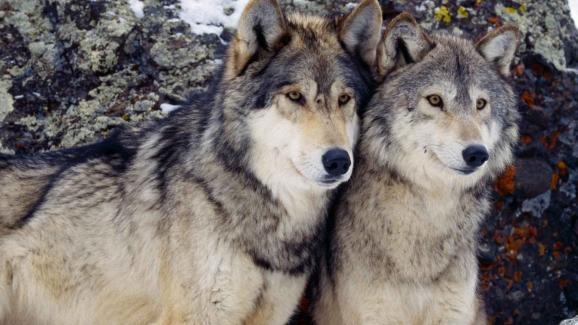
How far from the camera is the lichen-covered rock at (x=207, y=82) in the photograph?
295 inches

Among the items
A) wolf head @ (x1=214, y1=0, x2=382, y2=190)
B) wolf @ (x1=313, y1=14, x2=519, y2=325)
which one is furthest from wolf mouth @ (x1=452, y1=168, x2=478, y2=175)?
wolf head @ (x1=214, y1=0, x2=382, y2=190)

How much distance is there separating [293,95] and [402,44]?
117cm

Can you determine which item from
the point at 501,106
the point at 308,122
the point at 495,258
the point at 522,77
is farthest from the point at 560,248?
the point at 308,122

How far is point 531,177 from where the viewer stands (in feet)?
24.6

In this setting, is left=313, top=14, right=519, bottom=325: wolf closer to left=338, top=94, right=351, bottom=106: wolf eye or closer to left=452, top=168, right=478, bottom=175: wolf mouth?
left=452, top=168, right=478, bottom=175: wolf mouth

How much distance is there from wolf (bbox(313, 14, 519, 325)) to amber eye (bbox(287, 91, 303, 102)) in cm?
74

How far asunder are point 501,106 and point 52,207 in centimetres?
362

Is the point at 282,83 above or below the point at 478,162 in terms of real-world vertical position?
above

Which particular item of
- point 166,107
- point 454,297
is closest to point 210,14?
point 166,107

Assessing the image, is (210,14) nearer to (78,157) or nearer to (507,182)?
(78,157)

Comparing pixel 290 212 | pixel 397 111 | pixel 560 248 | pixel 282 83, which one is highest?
pixel 282 83

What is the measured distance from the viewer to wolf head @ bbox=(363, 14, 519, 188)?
515 centimetres

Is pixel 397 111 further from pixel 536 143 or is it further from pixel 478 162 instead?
pixel 536 143

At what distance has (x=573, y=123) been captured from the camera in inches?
303
